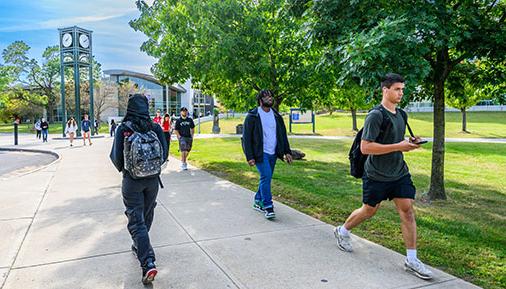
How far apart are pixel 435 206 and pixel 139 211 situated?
5131mm

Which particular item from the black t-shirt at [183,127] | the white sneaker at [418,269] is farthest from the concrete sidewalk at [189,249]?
the black t-shirt at [183,127]

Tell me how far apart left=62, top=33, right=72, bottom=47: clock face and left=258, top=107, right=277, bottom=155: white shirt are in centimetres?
2828

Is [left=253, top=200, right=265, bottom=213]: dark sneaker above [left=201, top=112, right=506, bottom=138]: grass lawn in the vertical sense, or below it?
below

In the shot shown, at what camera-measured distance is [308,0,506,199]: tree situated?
4.96 metres

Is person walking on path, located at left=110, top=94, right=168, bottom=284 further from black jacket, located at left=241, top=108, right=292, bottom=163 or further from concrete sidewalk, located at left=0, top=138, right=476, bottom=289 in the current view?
black jacket, located at left=241, top=108, right=292, bottom=163

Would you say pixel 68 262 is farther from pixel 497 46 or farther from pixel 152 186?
pixel 497 46

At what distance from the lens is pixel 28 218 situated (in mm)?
5848

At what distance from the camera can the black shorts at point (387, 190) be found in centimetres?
379

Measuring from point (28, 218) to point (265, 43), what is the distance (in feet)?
25.0

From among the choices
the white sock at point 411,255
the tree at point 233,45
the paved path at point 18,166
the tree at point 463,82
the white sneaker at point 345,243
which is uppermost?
the tree at point 233,45

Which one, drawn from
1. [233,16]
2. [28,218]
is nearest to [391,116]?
[28,218]

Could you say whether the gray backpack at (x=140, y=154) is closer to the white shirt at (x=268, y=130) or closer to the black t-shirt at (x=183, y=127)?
the white shirt at (x=268, y=130)

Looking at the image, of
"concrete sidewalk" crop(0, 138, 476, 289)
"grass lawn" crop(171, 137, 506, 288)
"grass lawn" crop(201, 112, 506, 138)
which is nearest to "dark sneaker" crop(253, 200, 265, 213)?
"concrete sidewalk" crop(0, 138, 476, 289)

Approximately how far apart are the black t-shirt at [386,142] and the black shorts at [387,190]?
5 centimetres
